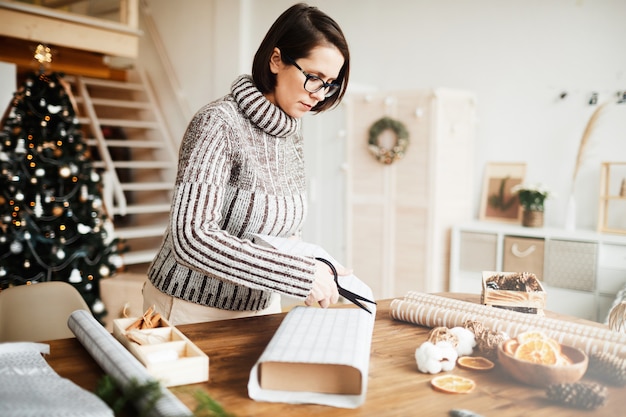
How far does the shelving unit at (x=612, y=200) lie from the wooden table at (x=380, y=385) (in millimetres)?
3239

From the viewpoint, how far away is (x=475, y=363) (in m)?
1.12

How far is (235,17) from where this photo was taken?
19.9ft

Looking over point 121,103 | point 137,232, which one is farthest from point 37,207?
point 121,103

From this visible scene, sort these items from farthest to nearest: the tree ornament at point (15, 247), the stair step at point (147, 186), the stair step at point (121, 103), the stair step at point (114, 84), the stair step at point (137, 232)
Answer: the stair step at point (114, 84), the stair step at point (121, 103), the stair step at point (147, 186), the stair step at point (137, 232), the tree ornament at point (15, 247)

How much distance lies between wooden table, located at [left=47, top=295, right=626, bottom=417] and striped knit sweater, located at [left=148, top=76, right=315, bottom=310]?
0.48 ft

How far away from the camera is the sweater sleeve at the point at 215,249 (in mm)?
1272

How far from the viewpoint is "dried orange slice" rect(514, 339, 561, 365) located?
3.36 ft

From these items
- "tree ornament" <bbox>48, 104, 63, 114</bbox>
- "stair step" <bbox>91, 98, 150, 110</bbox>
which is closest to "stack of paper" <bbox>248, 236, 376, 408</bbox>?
"tree ornament" <bbox>48, 104, 63, 114</bbox>

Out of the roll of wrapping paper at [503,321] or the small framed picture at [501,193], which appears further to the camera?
the small framed picture at [501,193]

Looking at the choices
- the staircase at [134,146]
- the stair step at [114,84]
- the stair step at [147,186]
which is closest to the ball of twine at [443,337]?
the staircase at [134,146]

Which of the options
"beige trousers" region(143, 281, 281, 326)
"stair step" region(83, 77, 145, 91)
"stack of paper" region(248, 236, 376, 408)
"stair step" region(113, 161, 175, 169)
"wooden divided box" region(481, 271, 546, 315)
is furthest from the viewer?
"stair step" region(83, 77, 145, 91)

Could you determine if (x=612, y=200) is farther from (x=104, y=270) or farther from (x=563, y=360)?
(x=104, y=270)

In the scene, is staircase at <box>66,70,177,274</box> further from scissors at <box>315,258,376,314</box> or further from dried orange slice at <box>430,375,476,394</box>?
dried orange slice at <box>430,375,476,394</box>

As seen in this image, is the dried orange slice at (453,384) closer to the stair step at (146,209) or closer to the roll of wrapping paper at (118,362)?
the roll of wrapping paper at (118,362)
